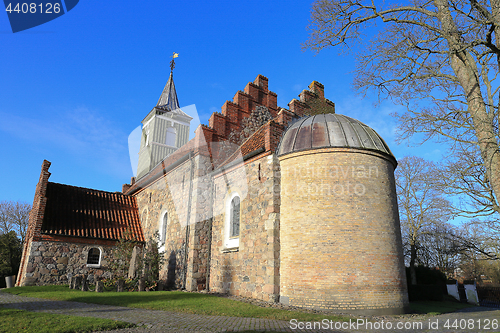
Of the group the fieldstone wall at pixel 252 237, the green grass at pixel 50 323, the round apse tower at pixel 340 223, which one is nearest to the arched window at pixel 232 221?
the fieldstone wall at pixel 252 237

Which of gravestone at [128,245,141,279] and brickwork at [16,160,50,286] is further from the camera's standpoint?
brickwork at [16,160,50,286]

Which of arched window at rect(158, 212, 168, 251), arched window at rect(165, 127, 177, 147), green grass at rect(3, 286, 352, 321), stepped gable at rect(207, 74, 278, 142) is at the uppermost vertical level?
arched window at rect(165, 127, 177, 147)

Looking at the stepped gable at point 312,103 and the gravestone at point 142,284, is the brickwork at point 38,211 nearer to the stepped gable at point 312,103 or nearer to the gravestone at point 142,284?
the gravestone at point 142,284

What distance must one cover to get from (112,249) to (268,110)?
11526 millimetres

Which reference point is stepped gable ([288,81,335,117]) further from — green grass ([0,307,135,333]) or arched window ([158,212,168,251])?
green grass ([0,307,135,333])

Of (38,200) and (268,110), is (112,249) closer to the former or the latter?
(38,200)

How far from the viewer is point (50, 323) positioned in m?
6.07

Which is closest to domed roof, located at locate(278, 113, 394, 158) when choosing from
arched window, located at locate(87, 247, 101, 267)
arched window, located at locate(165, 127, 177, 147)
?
arched window, located at locate(87, 247, 101, 267)

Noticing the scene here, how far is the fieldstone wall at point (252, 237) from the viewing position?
10.5m

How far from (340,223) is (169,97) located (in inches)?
989

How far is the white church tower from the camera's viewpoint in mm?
27734

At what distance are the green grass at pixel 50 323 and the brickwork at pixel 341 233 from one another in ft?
17.6
